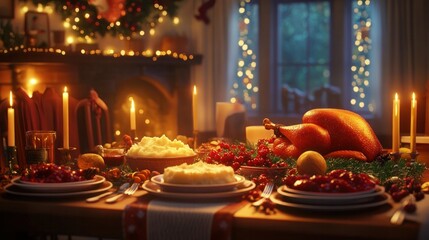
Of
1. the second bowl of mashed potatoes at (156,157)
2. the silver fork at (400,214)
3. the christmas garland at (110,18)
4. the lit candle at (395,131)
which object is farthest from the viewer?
the christmas garland at (110,18)

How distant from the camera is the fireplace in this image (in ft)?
19.0

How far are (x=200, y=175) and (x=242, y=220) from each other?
0.66ft

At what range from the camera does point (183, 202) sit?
164cm

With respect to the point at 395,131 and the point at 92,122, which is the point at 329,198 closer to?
the point at 395,131

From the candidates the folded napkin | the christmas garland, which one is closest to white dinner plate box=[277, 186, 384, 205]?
the folded napkin

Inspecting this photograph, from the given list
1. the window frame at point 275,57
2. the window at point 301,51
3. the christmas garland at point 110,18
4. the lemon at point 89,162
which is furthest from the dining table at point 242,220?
the window at point 301,51

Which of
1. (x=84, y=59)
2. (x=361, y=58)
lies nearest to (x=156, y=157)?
(x=84, y=59)

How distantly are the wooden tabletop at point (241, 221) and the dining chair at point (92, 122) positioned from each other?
4.82ft

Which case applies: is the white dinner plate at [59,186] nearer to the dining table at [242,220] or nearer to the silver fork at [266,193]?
the dining table at [242,220]

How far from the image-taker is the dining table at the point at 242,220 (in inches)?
55.8

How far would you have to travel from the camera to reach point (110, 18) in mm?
6328

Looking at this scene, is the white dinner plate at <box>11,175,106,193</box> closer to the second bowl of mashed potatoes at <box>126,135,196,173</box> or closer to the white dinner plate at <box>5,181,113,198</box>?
the white dinner plate at <box>5,181,113,198</box>

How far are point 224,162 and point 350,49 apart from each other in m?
4.46

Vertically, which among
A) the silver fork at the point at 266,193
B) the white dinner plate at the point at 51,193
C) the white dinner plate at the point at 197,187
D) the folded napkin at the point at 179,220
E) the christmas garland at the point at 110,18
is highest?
the christmas garland at the point at 110,18
